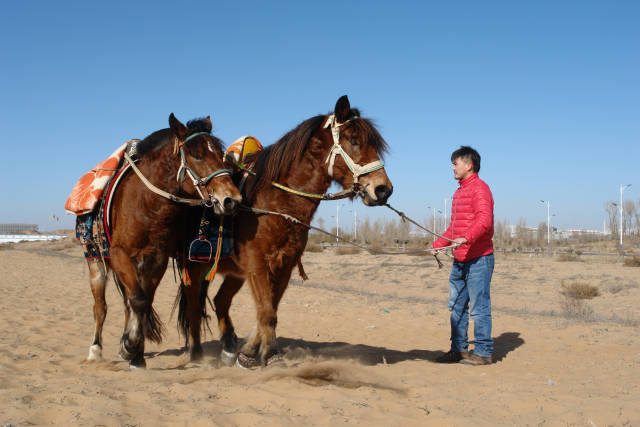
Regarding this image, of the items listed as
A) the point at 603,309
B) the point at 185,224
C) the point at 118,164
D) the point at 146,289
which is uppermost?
the point at 118,164

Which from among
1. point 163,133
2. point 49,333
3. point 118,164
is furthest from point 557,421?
point 49,333

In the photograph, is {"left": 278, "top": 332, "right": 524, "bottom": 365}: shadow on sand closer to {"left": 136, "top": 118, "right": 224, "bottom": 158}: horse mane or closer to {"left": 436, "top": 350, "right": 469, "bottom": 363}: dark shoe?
{"left": 436, "top": 350, "right": 469, "bottom": 363}: dark shoe

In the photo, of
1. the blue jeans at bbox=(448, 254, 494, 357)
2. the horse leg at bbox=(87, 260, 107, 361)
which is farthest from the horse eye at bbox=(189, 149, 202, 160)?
the blue jeans at bbox=(448, 254, 494, 357)

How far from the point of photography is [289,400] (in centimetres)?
345

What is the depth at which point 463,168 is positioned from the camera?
208 inches

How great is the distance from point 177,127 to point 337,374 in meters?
2.60

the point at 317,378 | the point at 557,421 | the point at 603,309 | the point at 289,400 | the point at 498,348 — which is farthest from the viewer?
the point at 603,309

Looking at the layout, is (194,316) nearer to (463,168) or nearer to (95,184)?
(95,184)

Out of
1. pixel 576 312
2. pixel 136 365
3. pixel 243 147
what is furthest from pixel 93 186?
pixel 576 312

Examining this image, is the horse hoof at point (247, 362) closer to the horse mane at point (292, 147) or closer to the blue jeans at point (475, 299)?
the horse mane at point (292, 147)

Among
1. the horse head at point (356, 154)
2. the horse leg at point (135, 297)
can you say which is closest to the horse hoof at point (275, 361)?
the horse leg at point (135, 297)

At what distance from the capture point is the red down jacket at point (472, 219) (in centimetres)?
491

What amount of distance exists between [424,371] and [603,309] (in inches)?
319

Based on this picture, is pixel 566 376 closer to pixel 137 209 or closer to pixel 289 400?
pixel 289 400
